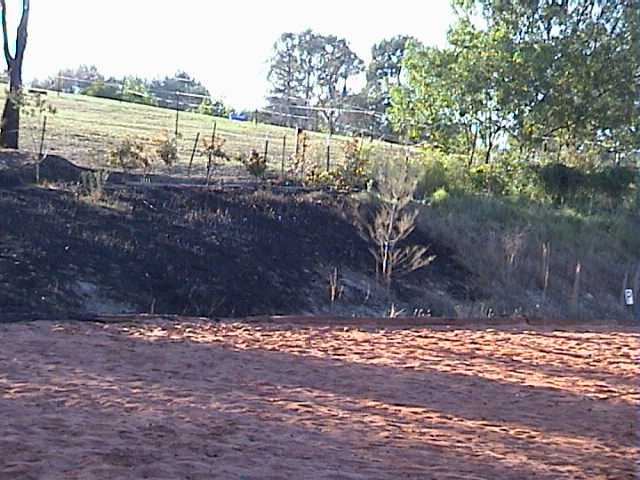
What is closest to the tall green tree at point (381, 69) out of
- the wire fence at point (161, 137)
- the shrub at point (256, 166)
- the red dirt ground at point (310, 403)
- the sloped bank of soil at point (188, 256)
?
the wire fence at point (161, 137)

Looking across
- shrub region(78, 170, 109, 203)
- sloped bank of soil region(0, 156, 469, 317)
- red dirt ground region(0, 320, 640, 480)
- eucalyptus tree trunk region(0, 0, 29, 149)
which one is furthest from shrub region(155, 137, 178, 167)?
red dirt ground region(0, 320, 640, 480)

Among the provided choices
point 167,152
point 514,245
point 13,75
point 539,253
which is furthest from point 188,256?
point 539,253

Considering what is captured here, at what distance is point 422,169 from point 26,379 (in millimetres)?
24203

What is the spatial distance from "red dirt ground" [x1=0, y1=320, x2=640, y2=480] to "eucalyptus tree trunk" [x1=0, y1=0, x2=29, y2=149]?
1631 centimetres

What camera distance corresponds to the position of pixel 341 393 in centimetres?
1306

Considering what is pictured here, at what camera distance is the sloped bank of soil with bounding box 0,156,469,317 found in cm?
2238

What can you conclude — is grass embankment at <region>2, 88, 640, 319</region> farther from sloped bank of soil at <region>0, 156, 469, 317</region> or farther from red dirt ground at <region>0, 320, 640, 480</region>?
red dirt ground at <region>0, 320, 640, 480</region>

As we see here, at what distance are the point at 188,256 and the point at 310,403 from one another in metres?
13.6

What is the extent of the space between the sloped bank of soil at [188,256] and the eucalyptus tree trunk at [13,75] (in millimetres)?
5193

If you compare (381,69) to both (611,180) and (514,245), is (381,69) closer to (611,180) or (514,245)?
(611,180)

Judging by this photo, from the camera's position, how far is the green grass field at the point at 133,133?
35.8m

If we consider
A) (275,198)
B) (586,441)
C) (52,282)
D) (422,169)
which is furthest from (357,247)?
(586,441)

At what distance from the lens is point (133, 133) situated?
137ft

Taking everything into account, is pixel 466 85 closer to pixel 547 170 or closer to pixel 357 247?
pixel 547 170
